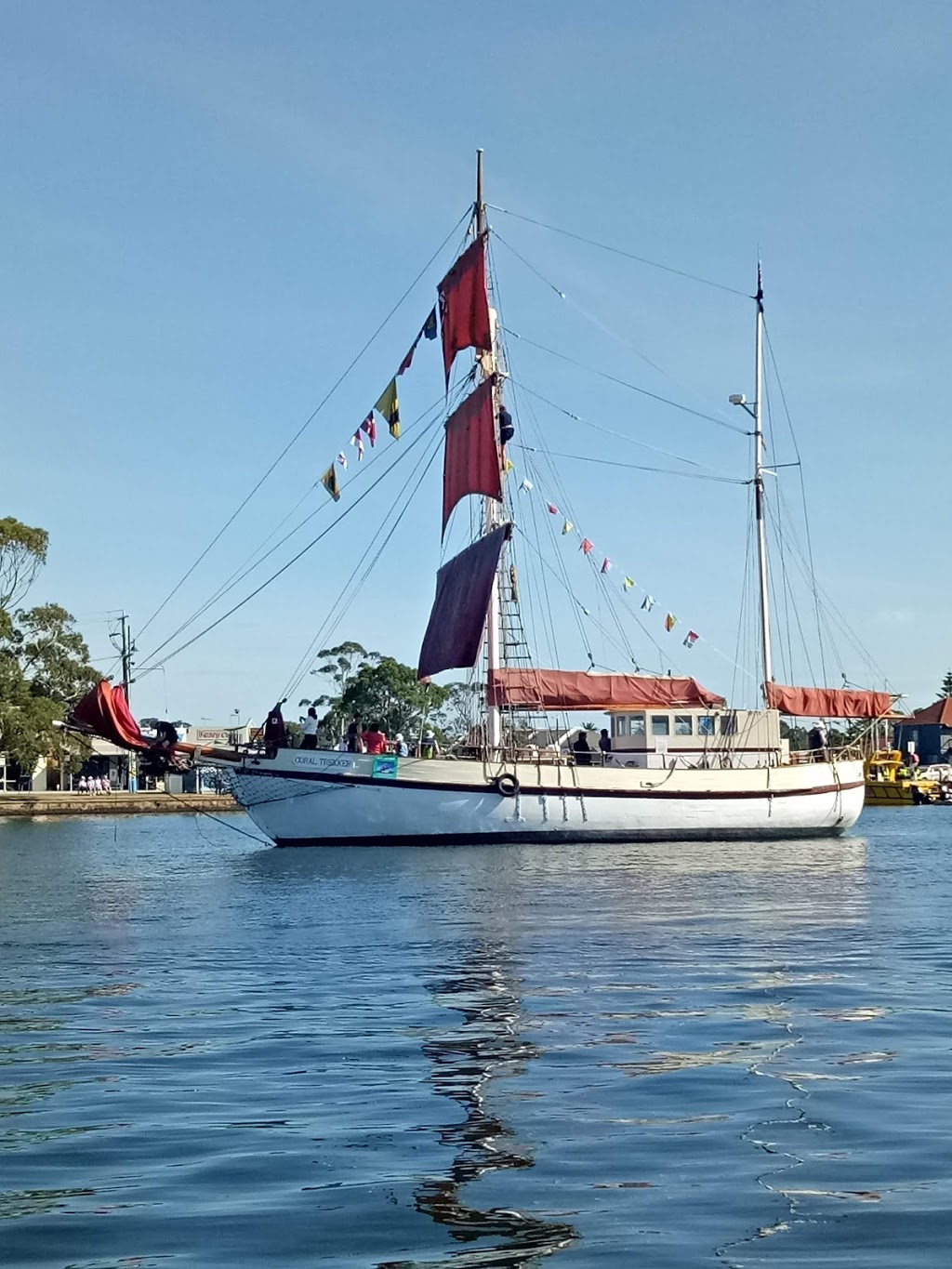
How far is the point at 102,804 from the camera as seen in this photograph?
76.0 metres

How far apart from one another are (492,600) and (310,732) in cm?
775

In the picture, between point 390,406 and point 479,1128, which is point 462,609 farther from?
point 479,1128

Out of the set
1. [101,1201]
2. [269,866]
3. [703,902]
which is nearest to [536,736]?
[269,866]

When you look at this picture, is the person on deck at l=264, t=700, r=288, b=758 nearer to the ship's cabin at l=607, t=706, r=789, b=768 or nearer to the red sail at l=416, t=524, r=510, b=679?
the red sail at l=416, t=524, r=510, b=679

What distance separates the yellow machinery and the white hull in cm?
3754

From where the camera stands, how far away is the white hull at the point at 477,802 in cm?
4056

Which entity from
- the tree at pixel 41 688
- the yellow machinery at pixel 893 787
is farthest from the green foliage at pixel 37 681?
the yellow machinery at pixel 893 787

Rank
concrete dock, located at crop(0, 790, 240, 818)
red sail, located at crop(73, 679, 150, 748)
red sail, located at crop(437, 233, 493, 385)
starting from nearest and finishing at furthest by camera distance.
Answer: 1. red sail, located at crop(73, 679, 150, 748)
2. red sail, located at crop(437, 233, 493, 385)
3. concrete dock, located at crop(0, 790, 240, 818)

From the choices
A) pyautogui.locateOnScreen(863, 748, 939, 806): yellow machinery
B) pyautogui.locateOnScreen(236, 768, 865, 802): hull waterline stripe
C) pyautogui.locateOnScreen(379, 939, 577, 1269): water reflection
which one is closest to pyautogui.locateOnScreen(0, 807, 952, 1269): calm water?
pyautogui.locateOnScreen(379, 939, 577, 1269): water reflection

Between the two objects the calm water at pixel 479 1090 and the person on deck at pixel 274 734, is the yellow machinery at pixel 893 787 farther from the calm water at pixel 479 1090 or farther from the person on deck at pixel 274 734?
the calm water at pixel 479 1090

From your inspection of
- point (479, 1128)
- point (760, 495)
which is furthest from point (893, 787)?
point (479, 1128)

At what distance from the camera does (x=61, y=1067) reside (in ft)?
32.6

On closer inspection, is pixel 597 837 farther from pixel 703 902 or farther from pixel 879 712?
pixel 703 902

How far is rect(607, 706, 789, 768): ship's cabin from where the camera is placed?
4444cm
